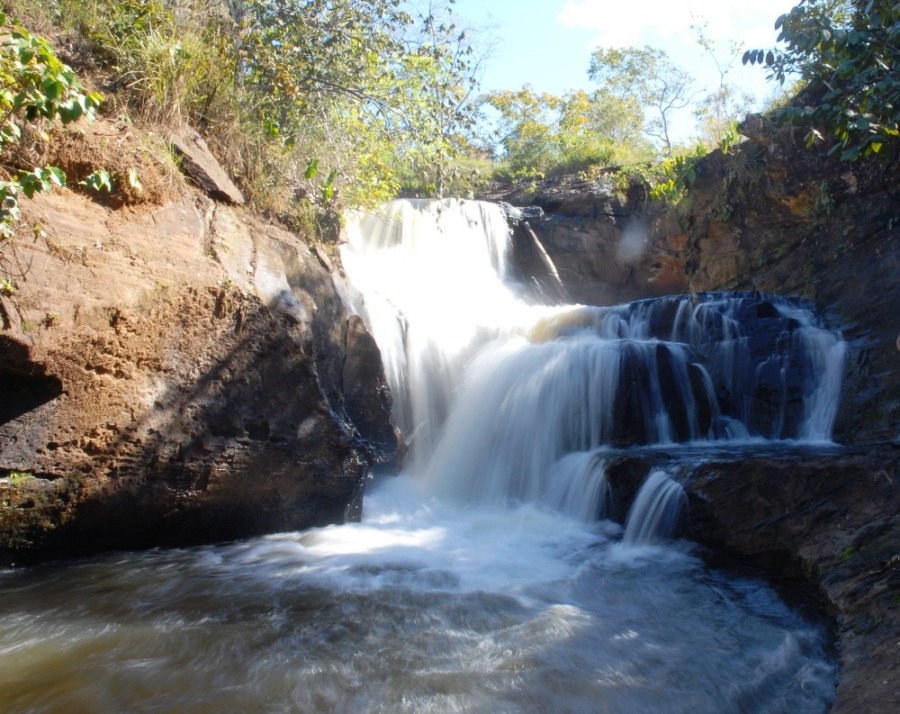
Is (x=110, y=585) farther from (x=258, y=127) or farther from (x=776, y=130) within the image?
(x=776, y=130)

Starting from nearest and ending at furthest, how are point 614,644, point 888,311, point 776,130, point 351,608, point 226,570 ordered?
point 614,644 → point 351,608 → point 226,570 → point 888,311 → point 776,130

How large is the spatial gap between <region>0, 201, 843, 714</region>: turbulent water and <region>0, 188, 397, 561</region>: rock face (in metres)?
0.34

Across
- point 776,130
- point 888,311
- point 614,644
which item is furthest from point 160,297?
point 776,130

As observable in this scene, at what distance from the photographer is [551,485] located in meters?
7.36

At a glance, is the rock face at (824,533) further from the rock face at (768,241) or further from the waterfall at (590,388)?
the rock face at (768,241)

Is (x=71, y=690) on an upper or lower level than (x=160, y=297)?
lower

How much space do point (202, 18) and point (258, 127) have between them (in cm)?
125

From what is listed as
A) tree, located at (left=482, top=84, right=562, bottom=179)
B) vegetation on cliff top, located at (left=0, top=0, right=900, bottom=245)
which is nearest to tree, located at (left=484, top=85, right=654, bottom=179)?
tree, located at (left=482, top=84, right=562, bottom=179)

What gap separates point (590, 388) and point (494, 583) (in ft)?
13.0

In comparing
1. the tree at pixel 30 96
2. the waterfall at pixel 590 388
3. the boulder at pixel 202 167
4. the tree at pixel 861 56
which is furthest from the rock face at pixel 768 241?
the tree at pixel 30 96

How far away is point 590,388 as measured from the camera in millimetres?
8305

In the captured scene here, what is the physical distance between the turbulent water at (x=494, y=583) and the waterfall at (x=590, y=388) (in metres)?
0.03

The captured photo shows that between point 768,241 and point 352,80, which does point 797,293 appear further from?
point 352,80

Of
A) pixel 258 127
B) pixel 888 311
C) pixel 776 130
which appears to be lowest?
pixel 888 311
